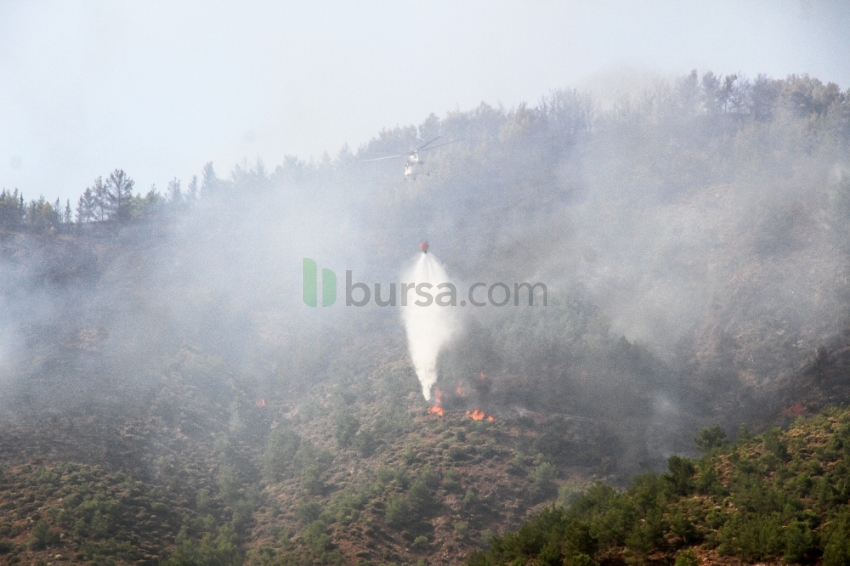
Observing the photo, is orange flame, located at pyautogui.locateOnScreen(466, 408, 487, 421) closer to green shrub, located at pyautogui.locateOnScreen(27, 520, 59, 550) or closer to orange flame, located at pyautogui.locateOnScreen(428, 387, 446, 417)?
orange flame, located at pyautogui.locateOnScreen(428, 387, 446, 417)

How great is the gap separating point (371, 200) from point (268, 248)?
70.0ft

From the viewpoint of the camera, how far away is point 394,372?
6600 cm

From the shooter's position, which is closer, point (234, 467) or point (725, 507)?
point (725, 507)

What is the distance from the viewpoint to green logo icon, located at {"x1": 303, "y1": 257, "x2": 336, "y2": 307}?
289 ft

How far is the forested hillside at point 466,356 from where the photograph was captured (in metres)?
38.7

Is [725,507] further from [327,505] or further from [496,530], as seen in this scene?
[327,505]

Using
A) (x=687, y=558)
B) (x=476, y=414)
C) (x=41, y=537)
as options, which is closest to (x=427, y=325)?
(x=476, y=414)

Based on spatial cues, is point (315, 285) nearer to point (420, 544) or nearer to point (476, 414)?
point (476, 414)

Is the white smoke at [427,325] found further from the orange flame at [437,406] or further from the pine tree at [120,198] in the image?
the pine tree at [120,198]

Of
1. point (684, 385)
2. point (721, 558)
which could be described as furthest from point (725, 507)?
point (684, 385)

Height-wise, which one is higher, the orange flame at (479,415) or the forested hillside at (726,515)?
the orange flame at (479,415)

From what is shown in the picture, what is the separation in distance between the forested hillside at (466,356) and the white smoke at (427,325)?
5.07ft

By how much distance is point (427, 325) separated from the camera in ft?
244

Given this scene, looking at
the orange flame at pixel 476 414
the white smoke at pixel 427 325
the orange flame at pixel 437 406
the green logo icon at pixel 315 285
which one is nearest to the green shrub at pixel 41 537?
the orange flame at pixel 437 406
